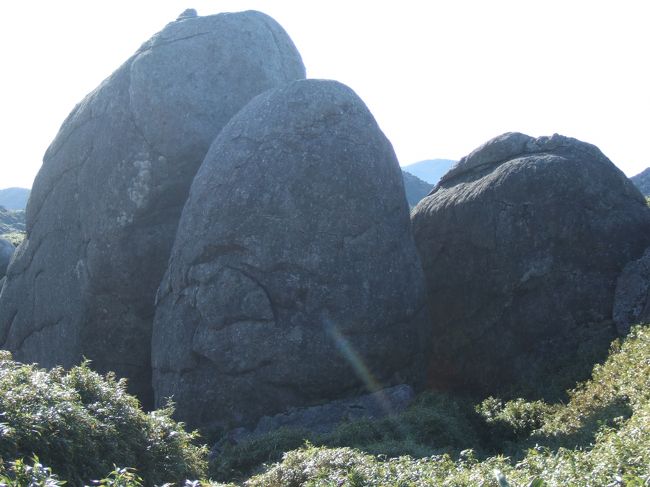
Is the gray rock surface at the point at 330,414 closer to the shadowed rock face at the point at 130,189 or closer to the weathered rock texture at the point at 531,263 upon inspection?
the weathered rock texture at the point at 531,263

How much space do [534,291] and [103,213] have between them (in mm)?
9086

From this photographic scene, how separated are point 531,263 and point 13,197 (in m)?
166

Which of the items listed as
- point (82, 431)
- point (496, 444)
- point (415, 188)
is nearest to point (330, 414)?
point (496, 444)

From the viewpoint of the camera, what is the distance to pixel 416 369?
1479 centimetres

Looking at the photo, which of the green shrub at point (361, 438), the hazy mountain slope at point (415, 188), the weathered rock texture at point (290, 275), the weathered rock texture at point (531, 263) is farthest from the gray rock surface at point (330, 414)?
the hazy mountain slope at point (415, 188)

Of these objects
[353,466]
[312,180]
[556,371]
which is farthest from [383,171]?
[353,466]

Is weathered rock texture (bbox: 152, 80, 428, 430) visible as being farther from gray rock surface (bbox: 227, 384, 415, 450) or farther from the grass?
the grass

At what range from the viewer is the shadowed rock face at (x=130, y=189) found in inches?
655

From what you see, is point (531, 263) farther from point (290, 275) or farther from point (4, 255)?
point (4, 255)

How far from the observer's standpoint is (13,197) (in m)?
165

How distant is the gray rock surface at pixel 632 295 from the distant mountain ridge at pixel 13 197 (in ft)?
507

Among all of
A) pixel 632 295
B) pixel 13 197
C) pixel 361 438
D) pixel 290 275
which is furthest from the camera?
pixel 13 197

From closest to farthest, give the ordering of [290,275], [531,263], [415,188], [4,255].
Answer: [290,275]
[531,263]
[4,255]
[415,188]

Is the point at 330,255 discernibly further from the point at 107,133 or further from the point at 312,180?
the point at 107,133
